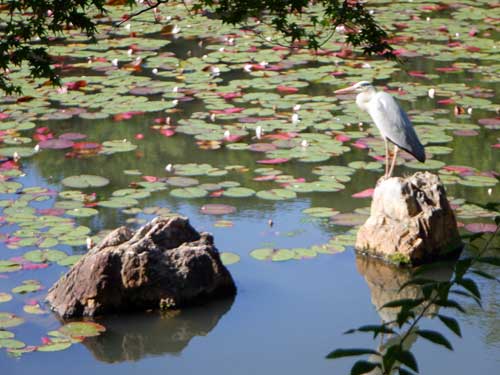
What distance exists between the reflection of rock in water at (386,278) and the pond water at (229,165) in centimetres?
1

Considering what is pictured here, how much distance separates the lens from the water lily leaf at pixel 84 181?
20.7 ft

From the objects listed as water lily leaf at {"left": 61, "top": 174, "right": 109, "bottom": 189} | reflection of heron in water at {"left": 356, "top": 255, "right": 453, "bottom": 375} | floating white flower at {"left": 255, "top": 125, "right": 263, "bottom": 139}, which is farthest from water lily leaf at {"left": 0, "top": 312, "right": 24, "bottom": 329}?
floating white flower at {"left": 255, "top": 125, "right": 263, "bottom": 139}

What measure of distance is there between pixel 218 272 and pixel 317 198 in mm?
1334

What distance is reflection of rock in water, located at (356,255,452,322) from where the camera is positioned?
5.03 metres

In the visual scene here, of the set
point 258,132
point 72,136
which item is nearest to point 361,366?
point 258,132

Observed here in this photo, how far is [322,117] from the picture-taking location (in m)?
7.54

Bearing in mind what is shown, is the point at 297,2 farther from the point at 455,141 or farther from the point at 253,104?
the point at 253,104

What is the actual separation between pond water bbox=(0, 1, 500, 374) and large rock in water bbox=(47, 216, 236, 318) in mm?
80

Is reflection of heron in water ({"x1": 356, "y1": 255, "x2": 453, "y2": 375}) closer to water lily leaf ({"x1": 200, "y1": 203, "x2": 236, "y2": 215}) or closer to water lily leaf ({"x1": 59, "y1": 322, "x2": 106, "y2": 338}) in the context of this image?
water lily leaf ({"x1": 200, "y1": 203, "x2": 236, "y2": 215})

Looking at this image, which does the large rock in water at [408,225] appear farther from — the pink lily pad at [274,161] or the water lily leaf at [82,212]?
the water lily leaf at [82,212]

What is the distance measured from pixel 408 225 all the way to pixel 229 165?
5.48 ft

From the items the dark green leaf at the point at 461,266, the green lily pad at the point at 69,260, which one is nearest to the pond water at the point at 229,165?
the green lily pad at the point at 69,260

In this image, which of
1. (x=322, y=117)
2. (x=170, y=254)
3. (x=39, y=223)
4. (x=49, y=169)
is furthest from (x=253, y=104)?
(x=170, y=254)

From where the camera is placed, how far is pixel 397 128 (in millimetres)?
5965
